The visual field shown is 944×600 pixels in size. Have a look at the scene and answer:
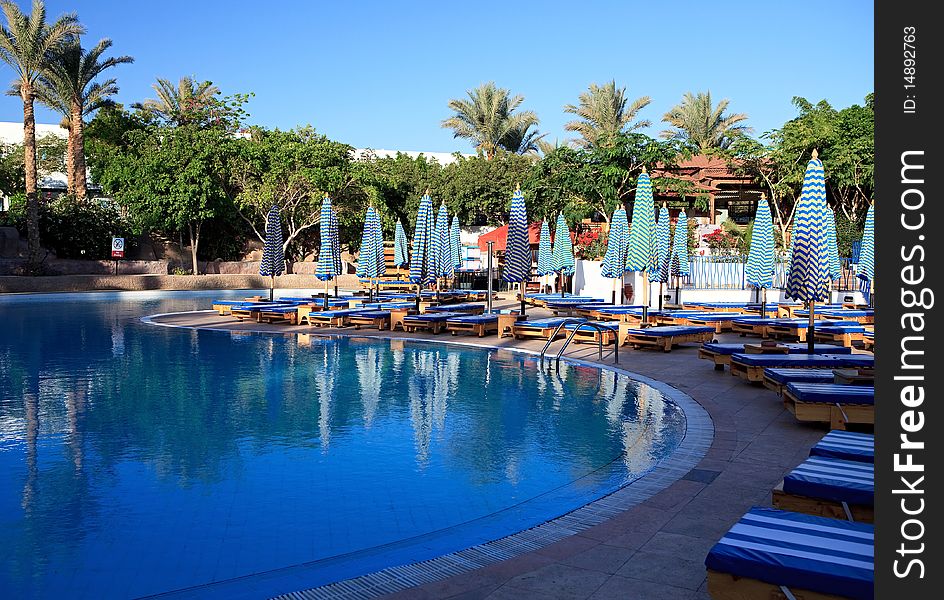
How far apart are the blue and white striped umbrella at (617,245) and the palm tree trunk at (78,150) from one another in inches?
1171

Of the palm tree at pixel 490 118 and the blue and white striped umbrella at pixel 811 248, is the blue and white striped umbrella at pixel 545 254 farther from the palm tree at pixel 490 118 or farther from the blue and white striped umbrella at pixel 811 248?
the palm tree at pixel 490 118

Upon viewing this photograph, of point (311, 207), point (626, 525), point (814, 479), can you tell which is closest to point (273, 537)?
point (626, 525)

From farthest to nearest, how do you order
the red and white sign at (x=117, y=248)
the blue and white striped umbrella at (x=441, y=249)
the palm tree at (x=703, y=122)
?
the palm tree at (x=703, y=122), the red and white sign at (x=117, y=248), the blue and white striped umbrella at (x=441, y=249)

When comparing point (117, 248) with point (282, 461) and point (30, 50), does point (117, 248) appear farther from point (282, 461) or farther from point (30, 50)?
point (282, 461)

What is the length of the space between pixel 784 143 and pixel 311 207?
25667mm

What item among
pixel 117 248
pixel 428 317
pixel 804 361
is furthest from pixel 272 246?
pixel 117 248

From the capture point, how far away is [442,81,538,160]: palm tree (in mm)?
52494

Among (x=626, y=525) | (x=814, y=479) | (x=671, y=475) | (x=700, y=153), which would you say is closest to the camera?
(x=814, y=479)

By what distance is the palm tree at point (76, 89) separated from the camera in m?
39.0

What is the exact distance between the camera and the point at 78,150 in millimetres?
40688

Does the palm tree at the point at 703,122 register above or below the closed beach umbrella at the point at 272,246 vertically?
above

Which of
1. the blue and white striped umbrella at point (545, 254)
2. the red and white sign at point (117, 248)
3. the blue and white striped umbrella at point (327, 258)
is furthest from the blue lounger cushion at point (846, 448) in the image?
the red and white sign at point (117, 248)
